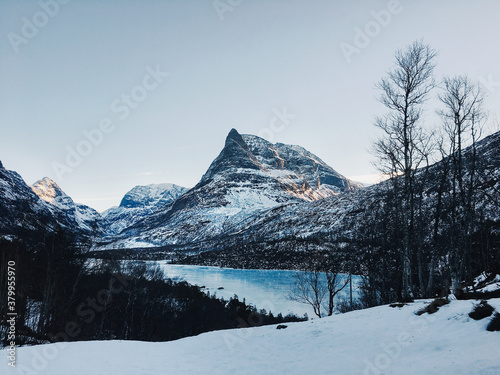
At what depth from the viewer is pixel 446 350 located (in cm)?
779

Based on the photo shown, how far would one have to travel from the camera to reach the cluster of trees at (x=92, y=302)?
90.2 ft

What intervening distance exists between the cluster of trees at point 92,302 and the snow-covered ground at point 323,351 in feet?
47.8

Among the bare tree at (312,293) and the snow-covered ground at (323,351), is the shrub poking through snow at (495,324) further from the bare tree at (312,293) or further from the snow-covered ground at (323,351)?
the bare tree at (312,293)

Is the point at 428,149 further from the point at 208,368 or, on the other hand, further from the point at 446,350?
the point at 208,368

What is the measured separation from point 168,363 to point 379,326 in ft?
30.2

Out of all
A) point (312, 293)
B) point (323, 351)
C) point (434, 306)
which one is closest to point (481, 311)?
point (434, 306)

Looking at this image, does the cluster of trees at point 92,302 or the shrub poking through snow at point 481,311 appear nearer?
the shrub poking through snow at point 481,311

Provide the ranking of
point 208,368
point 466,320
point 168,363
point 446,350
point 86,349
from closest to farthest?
point 446,350
point 466,320
point 208,368
point 168,363
point 86,349

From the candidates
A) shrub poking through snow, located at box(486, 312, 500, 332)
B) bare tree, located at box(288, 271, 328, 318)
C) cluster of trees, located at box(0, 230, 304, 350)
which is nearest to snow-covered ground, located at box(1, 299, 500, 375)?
shrub poking through snow, located at box(486, 312, 500, 332)

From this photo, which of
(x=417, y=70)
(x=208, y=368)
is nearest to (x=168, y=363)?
(x=208, y=368)

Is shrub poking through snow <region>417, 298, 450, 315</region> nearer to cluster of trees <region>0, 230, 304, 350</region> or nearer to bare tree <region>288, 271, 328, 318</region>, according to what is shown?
bare tree <region>288, 271, 328, 318</region>

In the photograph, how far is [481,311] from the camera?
8859 mm

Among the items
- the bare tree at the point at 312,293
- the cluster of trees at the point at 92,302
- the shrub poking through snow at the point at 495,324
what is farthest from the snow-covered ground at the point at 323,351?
the bare tree at the point at 312,293

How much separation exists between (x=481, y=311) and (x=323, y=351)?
18.2 ft
